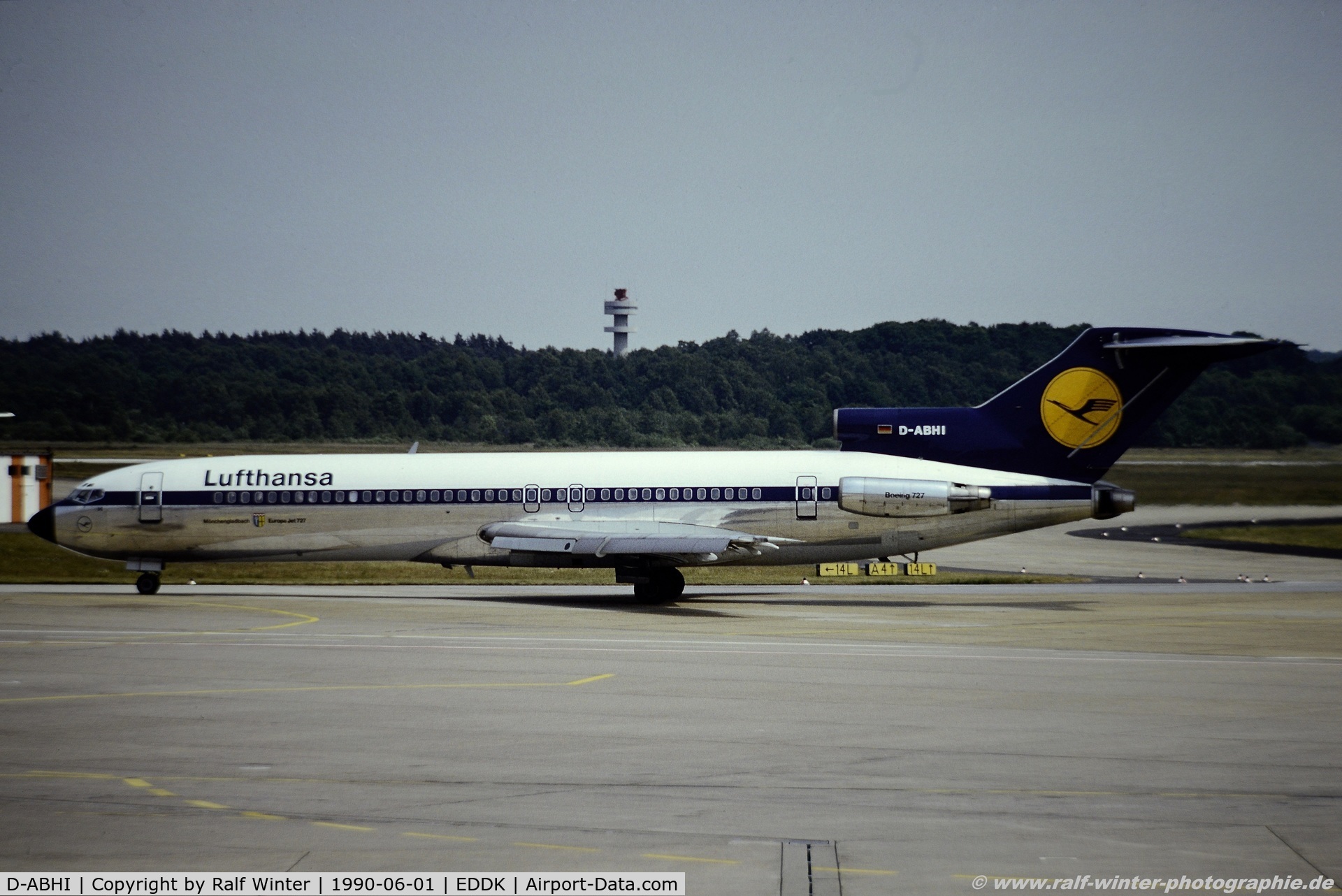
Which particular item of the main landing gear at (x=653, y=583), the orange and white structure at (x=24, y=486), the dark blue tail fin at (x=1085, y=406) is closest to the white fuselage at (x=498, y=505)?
the dark blue tail fin at (x=1085, y=406)

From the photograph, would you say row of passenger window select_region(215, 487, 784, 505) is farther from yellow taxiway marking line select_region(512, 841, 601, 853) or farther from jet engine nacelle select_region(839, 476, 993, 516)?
yellow taxiway marking line select_region(512, 841, 601, 853)

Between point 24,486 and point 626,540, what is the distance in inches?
1384

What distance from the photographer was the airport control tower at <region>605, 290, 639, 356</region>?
13562cm

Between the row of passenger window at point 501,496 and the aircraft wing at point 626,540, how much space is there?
70cm

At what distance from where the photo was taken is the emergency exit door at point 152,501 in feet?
104

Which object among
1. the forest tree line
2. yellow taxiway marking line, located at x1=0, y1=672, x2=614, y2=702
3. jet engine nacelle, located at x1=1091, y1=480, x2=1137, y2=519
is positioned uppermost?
the forest tree line

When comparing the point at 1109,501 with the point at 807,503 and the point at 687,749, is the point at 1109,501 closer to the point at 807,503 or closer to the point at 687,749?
the point at 807,503

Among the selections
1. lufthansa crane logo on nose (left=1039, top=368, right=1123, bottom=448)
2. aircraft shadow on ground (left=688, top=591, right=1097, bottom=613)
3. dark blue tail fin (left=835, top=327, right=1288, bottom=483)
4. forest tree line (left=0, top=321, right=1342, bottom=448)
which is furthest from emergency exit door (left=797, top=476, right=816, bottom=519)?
forest tree line (left=0, top=321, right=1342, bottom=448)

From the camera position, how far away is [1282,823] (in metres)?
10.2

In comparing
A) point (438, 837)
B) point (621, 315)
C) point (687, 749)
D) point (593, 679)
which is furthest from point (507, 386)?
point (438, 837)

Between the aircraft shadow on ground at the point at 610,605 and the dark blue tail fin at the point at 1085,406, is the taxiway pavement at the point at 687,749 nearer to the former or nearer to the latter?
the aircraft shadow on ground at the point at 610,605

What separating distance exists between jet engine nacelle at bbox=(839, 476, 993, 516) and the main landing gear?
4.53 metres

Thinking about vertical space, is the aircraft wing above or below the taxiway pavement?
above
